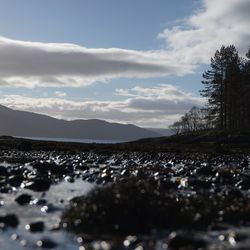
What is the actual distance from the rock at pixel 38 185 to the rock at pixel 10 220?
5.66 m

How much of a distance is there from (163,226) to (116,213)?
1.00 meters

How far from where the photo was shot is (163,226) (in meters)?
9.89

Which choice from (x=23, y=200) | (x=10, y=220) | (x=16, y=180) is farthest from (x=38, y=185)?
(x=10, y=220)

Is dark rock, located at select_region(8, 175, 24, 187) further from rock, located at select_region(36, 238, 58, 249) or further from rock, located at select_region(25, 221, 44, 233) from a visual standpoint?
rock, located at select_region(36, 238, 58, 249)

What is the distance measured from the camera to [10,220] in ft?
34.7

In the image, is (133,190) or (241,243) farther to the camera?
(133,190)

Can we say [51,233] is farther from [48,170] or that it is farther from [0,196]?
[48,170]

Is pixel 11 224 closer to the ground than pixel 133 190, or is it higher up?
closer to the ground

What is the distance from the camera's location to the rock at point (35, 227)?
991 cm

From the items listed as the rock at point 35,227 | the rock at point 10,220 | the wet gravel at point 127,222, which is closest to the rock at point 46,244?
the wet gravel at point 127,222

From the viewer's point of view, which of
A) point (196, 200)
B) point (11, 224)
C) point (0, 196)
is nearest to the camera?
point (11, 224)

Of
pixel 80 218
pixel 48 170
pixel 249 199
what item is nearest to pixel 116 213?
pixel 80 218

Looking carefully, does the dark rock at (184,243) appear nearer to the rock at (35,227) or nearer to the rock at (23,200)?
the rock at (35,227)

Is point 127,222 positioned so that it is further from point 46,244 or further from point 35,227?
point 35,227
